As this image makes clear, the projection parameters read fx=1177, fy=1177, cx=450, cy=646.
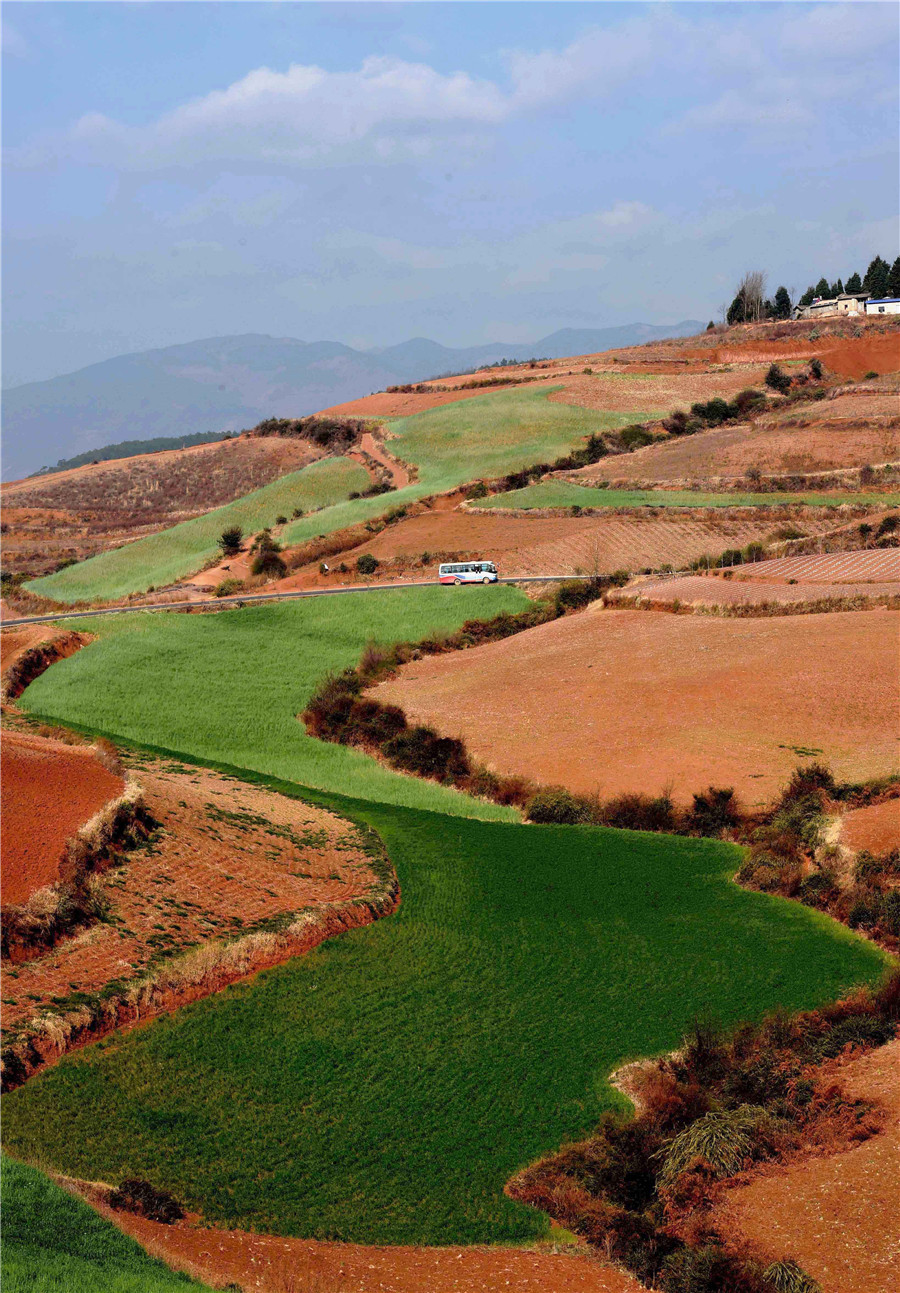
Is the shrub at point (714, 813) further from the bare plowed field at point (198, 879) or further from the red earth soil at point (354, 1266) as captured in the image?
the red earth soil at point (354, 1266)

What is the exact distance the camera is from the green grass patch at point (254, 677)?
33719mm

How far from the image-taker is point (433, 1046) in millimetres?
17016

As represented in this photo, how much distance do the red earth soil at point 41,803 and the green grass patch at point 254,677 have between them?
26.3 ft

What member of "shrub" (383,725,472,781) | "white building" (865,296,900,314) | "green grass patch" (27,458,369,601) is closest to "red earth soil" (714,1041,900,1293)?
"shrub" (383,725,472,781)

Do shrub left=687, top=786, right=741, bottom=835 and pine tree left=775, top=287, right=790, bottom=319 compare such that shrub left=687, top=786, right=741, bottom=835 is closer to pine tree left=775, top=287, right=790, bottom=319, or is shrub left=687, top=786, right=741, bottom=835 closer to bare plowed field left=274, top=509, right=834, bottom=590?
bare plowed field left=274, top=509, right=834, bottom=590

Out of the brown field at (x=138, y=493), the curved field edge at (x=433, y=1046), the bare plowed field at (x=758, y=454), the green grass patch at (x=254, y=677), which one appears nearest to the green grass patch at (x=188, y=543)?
the brown field at (x=138, y=493)

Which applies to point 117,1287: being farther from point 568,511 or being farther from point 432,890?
point 568,511

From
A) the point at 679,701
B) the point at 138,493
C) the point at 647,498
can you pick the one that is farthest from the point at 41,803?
the point at 138,493

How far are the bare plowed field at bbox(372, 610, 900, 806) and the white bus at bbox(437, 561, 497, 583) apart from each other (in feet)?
42.6

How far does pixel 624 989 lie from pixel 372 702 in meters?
20.9

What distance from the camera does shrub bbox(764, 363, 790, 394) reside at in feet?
319

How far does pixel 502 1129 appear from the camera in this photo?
15305 mm

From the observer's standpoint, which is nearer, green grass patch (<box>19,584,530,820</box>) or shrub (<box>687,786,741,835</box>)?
shrub (<box>687,786,741,835</box>)

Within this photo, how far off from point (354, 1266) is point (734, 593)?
115 feet
